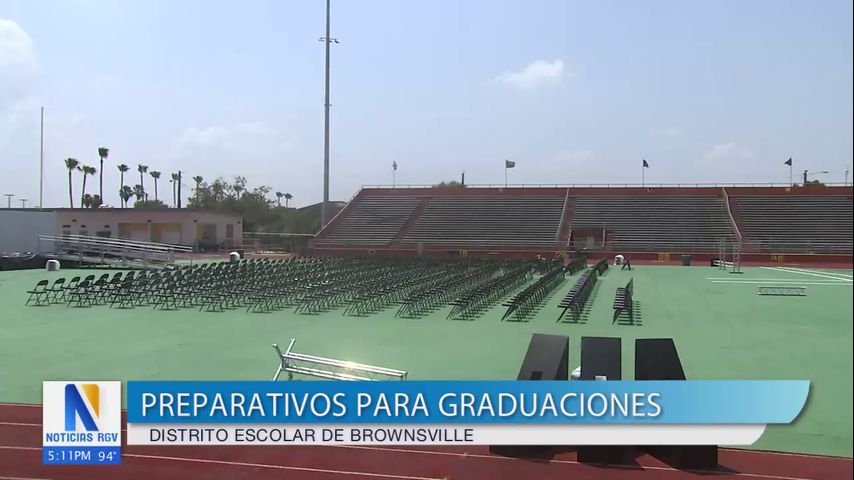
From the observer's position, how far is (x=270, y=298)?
14.5 metres

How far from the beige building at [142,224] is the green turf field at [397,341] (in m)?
27.3

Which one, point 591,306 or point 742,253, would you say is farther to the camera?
point 742,253

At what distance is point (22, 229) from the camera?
28.4m

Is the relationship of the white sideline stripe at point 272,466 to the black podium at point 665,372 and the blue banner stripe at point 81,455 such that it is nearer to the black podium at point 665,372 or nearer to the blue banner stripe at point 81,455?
the blue banner stripe at point 81,455

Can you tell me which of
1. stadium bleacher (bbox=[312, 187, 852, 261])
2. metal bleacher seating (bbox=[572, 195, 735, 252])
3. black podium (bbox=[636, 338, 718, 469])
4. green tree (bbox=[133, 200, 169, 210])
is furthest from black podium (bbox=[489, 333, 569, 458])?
green tree (bbox=[133, 200, 169, 210])

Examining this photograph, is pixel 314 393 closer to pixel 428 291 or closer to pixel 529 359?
pixel 529 359

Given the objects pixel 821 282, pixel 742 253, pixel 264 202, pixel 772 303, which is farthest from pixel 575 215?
pixel 264 202

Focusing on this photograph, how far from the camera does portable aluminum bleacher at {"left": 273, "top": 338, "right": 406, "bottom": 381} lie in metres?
6.11

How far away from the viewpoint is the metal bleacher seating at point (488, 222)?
141ft

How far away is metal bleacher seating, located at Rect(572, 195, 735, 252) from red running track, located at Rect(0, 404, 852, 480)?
101ft

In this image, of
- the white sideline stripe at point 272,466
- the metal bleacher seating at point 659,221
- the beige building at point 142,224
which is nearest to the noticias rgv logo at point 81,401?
the white sideline stripe at point 272,466

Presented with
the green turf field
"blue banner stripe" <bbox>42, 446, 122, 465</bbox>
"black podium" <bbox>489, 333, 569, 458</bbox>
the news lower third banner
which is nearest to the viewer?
the news lower third banner

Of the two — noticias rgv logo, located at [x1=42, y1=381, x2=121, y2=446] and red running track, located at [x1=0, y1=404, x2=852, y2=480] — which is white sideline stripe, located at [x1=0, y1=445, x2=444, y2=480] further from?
noticias rgv logo, located at [x1=42, y1=381, x2=121, y2=446]

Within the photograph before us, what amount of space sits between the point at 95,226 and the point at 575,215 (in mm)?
32664
